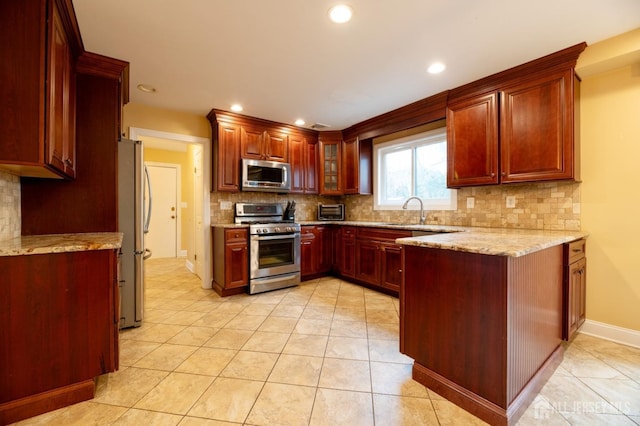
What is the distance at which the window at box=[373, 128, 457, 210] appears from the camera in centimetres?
349

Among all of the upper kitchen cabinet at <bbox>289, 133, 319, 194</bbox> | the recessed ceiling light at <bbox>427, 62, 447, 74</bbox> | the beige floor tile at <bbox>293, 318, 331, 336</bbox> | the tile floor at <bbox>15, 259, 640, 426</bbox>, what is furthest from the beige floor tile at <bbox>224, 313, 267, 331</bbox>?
the recessed ceiling light at <bbox>427, 62, 447, 74</bbox>

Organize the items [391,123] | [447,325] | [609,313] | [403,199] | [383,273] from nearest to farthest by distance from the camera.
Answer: [447,325] < [609,313] < [383,273] < [391,123] < [403,199]

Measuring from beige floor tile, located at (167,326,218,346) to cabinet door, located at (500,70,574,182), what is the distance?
3.06 metres

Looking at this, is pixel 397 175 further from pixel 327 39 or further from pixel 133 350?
pixel 133 350

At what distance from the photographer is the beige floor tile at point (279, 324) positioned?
2428mm

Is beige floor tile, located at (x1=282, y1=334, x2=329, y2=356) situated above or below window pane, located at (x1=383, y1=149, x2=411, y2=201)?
below

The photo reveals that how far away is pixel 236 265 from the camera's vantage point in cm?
338

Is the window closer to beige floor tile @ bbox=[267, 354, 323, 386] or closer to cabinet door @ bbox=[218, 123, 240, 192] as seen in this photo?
cabinet door @ bbox=[218, 123, 240, 192]

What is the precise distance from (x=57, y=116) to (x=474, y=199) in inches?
145

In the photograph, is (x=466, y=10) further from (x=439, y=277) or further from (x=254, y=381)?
(x=254, y=381)

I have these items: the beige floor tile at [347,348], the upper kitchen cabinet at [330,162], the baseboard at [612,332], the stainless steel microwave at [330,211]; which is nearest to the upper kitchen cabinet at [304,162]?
the upper kitchen cabinet at [330,162]

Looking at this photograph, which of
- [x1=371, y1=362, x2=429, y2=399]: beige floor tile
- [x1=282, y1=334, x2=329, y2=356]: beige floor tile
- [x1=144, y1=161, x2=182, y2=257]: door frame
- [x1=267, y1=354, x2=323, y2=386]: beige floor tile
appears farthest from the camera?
[x1=144, y1=161, x2=182, y2=257]: door frame

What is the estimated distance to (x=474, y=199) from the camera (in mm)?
3053

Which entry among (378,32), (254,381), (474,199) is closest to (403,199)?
(474,199)
